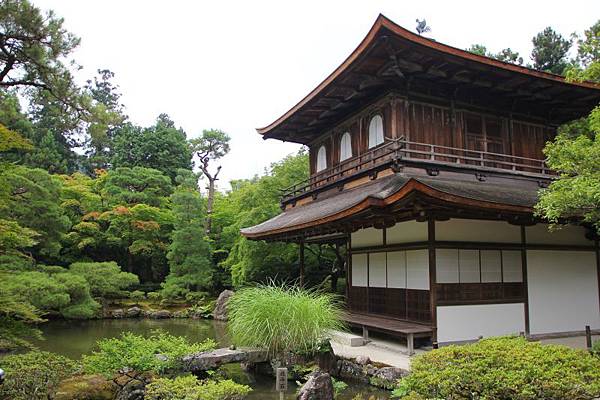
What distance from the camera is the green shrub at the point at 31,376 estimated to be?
17.4ft

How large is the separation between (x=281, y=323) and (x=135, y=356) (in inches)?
95.9

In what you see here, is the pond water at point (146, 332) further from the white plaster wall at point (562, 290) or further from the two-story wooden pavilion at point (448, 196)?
the white plaster wall at point (562, 290)

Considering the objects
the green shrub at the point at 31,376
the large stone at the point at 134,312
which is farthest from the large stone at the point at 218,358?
the large stone at the point at 134,312

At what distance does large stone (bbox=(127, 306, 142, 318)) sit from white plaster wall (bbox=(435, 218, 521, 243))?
1602 cm

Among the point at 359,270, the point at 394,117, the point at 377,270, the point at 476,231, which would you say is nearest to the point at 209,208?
the point at 359,270

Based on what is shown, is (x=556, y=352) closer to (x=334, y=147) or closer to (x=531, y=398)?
(x=531, y=398)

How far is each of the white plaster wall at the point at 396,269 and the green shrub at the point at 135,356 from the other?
4968 mm

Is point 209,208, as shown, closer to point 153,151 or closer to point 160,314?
point 160,314

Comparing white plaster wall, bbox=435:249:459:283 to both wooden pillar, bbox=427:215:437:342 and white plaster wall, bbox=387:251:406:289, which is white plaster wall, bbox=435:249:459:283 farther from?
white plaster wall, bbox=387:251:406:289

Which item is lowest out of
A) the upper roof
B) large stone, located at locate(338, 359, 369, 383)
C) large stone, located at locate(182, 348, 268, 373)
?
large stone, located at locate(338, 359, 369, 383)

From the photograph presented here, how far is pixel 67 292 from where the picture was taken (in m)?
16.8

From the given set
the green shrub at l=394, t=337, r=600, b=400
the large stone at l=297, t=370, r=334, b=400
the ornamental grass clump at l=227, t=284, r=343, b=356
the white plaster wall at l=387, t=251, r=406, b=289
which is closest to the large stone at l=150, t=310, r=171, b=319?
the white plaster wall at l=387, t=251, r=406, b=289

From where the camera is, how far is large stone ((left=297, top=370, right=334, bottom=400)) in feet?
19.5

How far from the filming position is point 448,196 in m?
7.72
